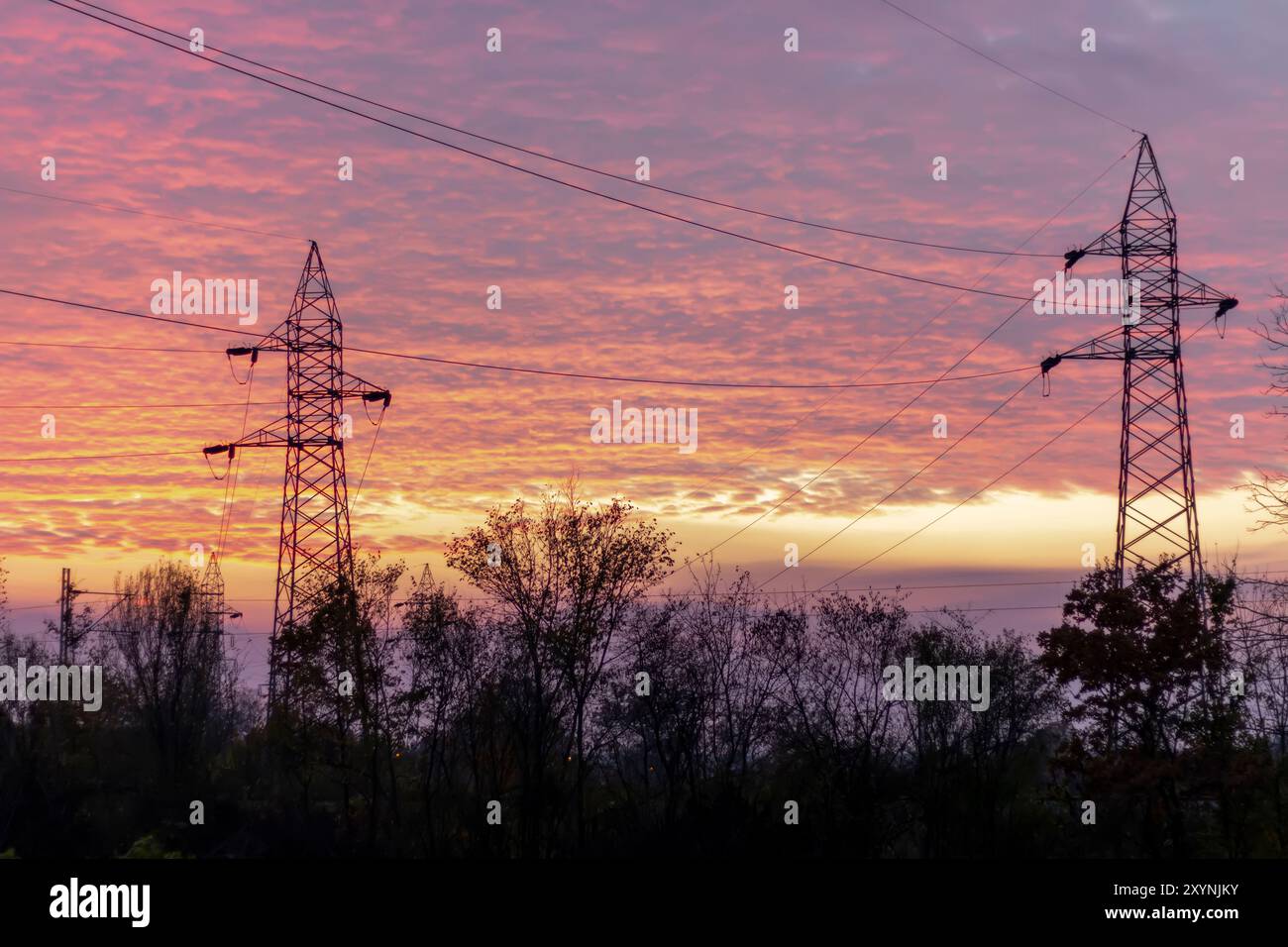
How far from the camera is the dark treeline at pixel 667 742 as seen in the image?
167 ft

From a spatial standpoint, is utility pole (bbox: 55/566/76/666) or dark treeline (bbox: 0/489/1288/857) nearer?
dark treeline (bbox: 0/489/1288/857)

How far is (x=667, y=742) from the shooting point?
73.9 meters

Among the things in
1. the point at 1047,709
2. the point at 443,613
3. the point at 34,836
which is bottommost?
the point at 34,836

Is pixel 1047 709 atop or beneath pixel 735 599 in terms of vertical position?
beneath

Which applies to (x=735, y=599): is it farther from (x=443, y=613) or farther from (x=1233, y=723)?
(x=1233, y=723)

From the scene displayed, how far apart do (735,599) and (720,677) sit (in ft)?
18.8

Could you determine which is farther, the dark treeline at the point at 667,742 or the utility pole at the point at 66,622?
the utility pole at the point at 66,622

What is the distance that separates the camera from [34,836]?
68.5 m

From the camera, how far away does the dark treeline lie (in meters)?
50.9
